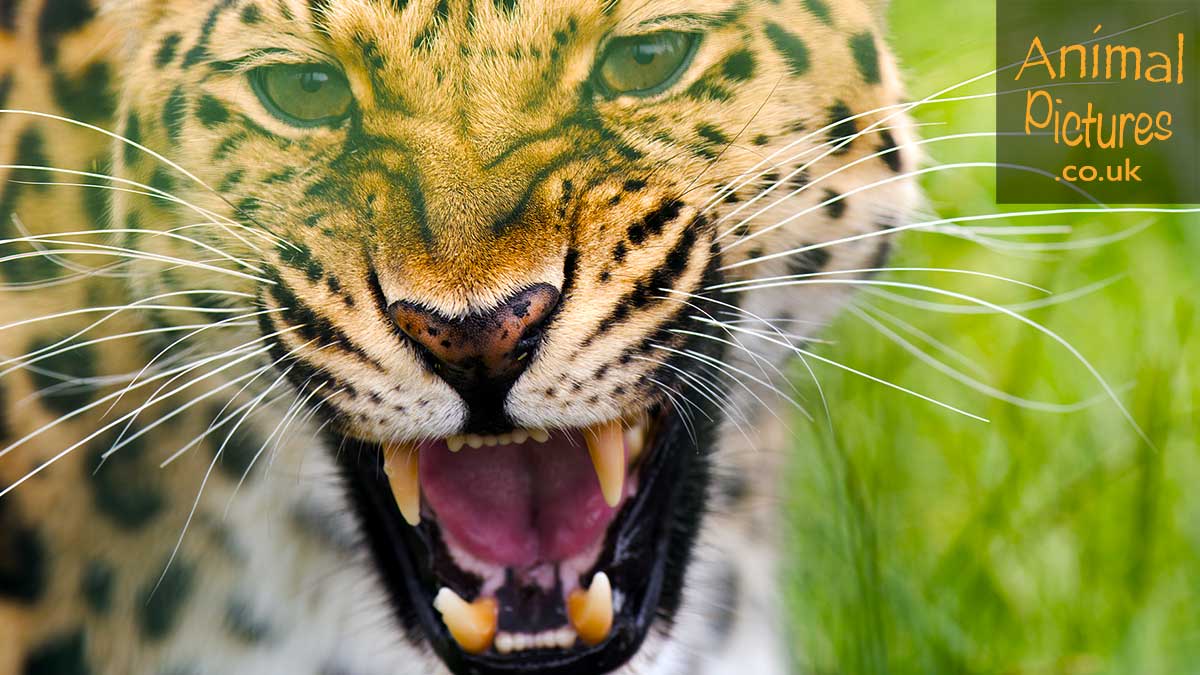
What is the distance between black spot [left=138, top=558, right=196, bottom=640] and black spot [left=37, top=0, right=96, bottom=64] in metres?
0.66

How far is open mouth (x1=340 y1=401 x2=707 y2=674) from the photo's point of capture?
169cm

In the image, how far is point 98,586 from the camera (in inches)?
69.8

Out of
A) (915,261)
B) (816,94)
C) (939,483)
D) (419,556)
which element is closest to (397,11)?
(816,94)

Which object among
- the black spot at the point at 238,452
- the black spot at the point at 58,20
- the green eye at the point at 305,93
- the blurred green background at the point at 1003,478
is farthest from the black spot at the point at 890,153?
the black spot at the point at 58,20

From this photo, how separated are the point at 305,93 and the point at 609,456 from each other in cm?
55

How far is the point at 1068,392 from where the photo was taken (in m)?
2.59

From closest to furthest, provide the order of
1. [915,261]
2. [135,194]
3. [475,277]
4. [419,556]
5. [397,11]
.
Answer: [475,277], [397,11], [135,194], [419,556], [915,261]

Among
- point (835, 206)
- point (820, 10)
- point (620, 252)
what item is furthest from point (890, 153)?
point (620, 252)

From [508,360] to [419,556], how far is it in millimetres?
469

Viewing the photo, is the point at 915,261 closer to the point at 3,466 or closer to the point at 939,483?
the point at 939,483

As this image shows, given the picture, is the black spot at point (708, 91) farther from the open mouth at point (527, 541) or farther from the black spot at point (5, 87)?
the black spot at point (5, 87)

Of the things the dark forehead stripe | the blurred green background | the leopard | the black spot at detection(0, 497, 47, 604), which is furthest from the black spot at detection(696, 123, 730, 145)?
the black spot at detection(0, 497, 47, 604)

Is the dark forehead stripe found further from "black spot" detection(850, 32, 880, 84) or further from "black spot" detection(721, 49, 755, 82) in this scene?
"black spot" detection(850, 32, 880, 84)

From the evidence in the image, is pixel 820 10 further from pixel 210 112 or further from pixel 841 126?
pixel 210 112
